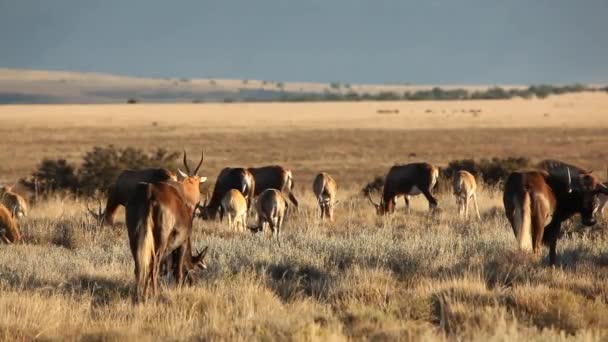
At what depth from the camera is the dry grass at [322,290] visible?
10.0 metres

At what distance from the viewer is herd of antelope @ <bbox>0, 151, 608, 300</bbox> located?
11359 millimetres

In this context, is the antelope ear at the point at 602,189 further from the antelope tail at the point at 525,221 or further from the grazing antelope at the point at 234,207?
the grazing antelope at the point at 234,207

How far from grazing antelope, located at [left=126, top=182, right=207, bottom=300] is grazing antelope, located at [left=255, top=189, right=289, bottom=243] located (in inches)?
238

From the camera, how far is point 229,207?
18.7 meters

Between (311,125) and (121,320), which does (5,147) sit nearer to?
(311,125)

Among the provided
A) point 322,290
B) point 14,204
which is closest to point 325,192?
point 14,204

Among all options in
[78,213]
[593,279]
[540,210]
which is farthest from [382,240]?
[78,213]

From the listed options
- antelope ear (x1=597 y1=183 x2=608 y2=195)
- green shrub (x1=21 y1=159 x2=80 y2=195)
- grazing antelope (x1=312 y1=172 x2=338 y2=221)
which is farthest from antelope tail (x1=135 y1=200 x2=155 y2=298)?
green shrub (x1=21 y1=159 x2=80 y2=195)

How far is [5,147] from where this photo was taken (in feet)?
170

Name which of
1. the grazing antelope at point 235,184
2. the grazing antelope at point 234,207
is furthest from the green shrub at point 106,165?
the grazing antelope at point 234,207

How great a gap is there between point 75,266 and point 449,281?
436 cm

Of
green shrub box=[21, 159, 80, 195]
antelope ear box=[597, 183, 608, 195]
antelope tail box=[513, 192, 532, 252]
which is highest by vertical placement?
antelope ear box=[597, 183, 608, 195]

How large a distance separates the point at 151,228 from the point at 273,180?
11.8 metres

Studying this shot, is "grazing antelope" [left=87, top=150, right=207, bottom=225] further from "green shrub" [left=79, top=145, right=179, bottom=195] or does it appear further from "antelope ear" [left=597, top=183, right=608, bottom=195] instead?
"green shrub" [left=79, top=145, right=179, bottom=195]
